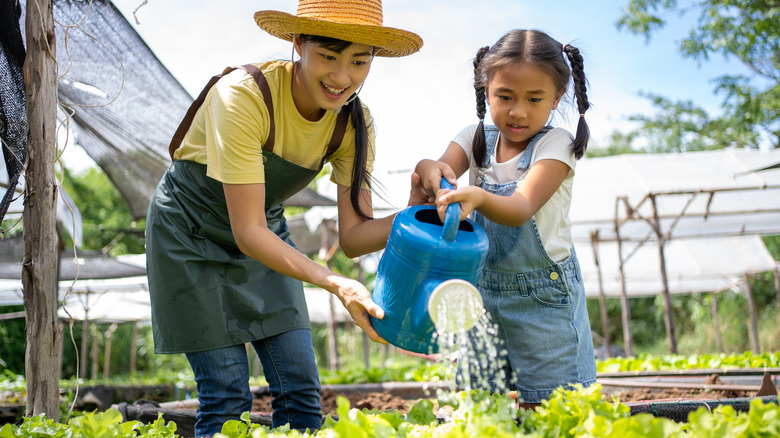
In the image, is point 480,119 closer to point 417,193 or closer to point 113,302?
point 417,193

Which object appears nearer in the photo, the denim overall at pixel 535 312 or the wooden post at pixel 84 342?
the denim overall at pixel 535 312

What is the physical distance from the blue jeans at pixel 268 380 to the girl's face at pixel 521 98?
3.06 feet

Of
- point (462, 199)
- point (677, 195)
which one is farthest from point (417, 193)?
point (677, 195)

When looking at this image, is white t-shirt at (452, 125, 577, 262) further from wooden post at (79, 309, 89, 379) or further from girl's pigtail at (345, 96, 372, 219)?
wooden post at (79, 309, 89, 379)

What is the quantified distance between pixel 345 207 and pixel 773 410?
1370 millimetres

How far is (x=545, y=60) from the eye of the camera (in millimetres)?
1840

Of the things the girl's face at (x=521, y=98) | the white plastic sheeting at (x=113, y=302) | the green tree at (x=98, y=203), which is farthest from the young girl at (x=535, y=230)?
the green tree at (x=98, y=203)

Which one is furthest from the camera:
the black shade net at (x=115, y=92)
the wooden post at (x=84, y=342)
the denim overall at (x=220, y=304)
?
the wooden post at (x=84, y=342)

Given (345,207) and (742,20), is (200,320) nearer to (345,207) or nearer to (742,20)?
(345,207)

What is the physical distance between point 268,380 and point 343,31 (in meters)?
1.09

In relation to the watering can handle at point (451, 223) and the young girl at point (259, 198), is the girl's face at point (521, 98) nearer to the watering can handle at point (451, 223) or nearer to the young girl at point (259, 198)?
the young girl at point (259, 198)

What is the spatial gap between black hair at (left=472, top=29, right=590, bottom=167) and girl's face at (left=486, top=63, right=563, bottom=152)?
0.02m

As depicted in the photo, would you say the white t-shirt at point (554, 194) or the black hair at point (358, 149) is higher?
the black hair at point (358, 149)

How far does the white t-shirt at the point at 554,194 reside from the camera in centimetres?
185
